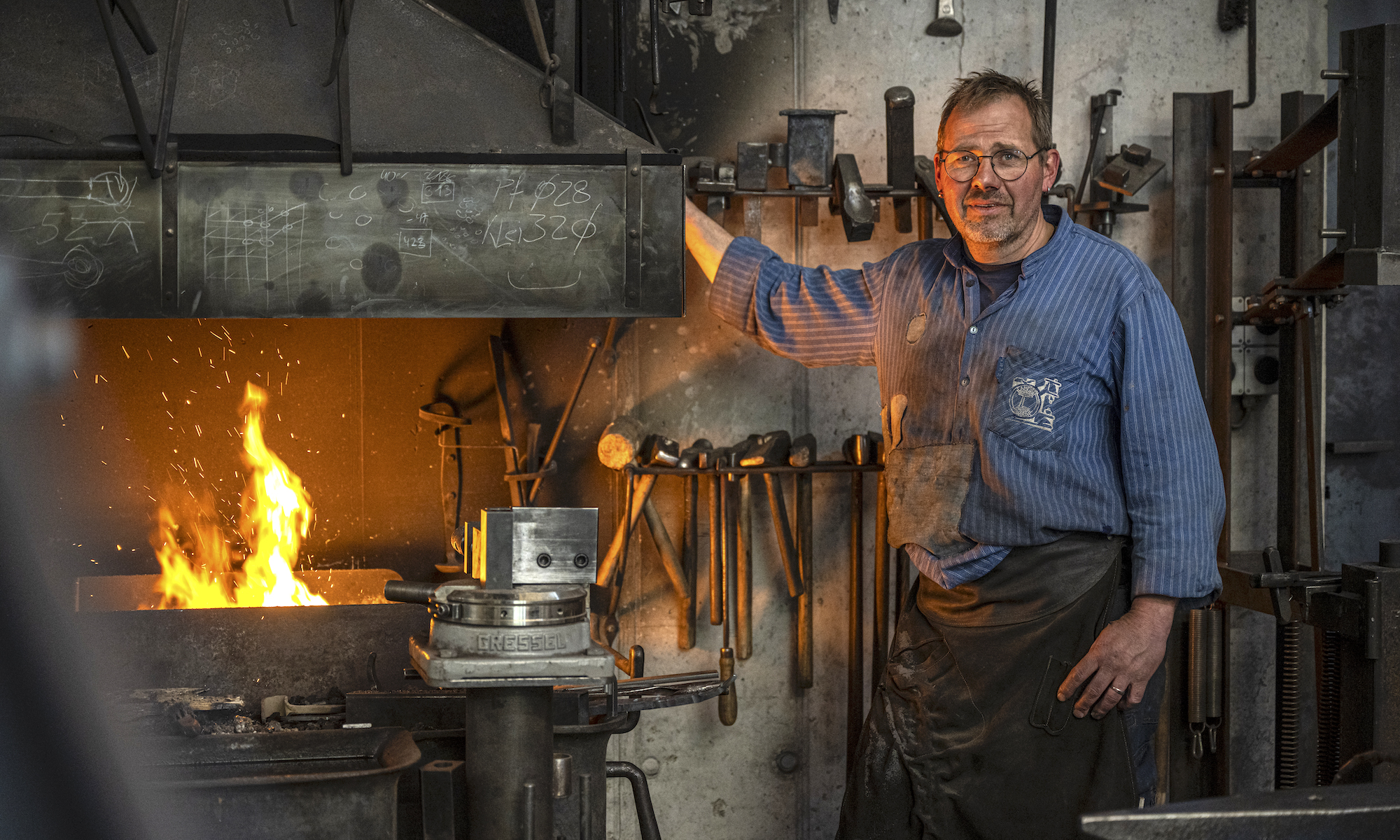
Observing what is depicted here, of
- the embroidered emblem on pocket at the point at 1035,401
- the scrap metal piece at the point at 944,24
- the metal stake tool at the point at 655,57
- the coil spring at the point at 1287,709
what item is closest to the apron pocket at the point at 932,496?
the embroidered emblem on pocket at the point at 1035,401

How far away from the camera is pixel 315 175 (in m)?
2.31

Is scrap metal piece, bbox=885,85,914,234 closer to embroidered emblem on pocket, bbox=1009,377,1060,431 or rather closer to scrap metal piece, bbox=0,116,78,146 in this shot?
embroidered emblem on pocket, bbox=1009,377,1060,431

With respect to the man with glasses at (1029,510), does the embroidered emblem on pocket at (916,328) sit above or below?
above

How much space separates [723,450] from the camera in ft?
9.50

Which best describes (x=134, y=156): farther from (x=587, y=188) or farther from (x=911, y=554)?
(x=911, y=554)

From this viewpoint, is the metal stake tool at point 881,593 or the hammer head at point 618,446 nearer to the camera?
the hammer head at point 618,446

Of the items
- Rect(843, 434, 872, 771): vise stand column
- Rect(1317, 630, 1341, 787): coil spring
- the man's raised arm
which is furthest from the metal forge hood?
Rect(1317, 630, 1341, 787): coil spring

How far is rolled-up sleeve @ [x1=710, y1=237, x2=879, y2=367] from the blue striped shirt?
220mm

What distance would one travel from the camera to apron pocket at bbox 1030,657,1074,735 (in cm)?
208

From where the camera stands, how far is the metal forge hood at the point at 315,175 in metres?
2.26

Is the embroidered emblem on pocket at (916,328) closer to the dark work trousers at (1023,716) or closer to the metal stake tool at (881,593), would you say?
A: the dark work trousers at (1023,716)

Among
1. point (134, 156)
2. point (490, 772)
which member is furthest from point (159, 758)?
point (134, 156)

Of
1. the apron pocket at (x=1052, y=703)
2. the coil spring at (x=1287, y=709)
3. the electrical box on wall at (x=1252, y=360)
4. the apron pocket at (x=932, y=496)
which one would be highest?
the electrical box on wall at (x=1252, y=360)

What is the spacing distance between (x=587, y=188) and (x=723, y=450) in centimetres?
80
